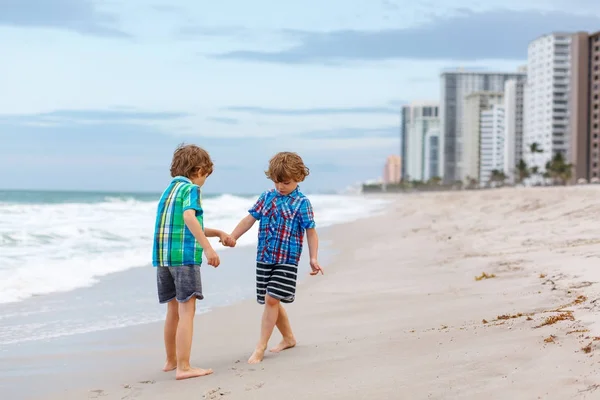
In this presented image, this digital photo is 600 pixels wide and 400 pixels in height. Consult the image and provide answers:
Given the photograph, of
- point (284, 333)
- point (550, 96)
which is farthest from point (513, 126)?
point (284, 333)

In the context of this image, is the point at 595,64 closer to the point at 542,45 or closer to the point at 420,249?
the point at 542,45

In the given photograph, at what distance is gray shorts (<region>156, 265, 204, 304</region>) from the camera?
4.01 meters

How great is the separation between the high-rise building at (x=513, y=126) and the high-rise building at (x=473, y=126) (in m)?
20.1

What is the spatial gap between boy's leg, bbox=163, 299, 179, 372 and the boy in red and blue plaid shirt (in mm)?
522

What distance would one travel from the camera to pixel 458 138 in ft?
652

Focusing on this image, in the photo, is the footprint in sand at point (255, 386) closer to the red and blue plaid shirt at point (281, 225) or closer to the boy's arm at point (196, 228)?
the boy's arm at point (196, 228)

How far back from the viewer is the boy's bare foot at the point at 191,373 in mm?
3898

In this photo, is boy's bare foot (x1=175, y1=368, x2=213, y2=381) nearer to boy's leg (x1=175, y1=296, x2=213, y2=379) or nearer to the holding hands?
boy's leg (x1=175, y1=296, x2=213, y2=379)

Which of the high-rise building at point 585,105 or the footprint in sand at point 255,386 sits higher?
the high-rise building at point 585,105

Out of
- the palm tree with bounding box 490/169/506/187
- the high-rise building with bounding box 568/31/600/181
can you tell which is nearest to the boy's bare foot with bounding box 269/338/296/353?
the high-rise building with bounding box 568/31/600/181

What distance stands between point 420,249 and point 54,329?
6592 millimetres

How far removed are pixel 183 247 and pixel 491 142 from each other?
176808 mm

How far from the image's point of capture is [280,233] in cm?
429

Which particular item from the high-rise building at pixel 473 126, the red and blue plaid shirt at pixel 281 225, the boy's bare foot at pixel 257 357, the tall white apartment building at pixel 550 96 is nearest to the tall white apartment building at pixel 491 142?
the high-rise building at pixel 473 126
